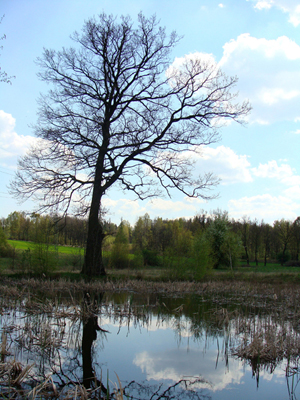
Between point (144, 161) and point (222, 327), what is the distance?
40.3ft

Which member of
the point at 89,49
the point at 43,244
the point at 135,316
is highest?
the point at 89,49

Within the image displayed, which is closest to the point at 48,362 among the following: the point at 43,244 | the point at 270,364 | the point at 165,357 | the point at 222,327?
the point at 165,357

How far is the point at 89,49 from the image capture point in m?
17.1

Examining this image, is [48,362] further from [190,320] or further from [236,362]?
[190,320]

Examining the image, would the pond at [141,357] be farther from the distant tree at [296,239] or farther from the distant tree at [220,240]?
the distant tree at [296,239]

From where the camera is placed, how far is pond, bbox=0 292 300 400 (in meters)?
3.08

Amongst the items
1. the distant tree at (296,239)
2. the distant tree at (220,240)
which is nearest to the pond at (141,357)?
the distant tree at (220,240)

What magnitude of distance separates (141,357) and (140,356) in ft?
0.11

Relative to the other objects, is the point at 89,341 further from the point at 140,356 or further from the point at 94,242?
the point at 94,242

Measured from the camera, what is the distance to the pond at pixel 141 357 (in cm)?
308

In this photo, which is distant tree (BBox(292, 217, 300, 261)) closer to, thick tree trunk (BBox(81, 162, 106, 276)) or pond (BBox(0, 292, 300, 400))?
thick tree trunk (BBox(81, 162, 106, 276))

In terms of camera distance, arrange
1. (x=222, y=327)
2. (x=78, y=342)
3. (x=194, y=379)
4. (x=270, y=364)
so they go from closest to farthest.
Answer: (x=194, y=379) → (x=270, y=364) → (x=78, y=342) → (x=222, y=327)

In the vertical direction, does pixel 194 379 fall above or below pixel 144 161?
below

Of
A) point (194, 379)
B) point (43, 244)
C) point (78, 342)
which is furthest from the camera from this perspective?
point (43, 244)
